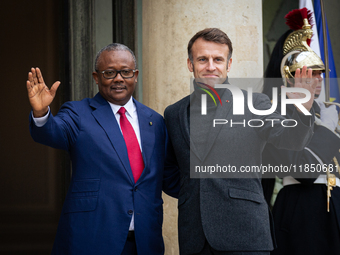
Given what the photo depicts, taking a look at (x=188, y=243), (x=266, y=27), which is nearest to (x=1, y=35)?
(x=188, y=243)

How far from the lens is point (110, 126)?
8.89ft

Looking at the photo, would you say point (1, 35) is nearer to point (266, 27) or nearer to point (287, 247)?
point (287, 247)

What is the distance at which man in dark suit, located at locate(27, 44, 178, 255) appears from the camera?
8.17 feet

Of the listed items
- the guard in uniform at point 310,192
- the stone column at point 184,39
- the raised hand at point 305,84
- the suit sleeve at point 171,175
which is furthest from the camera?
the stone column at point 184,39

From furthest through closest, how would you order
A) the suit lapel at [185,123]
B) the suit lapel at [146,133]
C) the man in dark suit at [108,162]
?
the suit lapel at [146,133] → the suit lapel at [185,123] → the man in dark suit at [108,162]

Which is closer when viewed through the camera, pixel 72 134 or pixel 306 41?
→ pixel 72 134

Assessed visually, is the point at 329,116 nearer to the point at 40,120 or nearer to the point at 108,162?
the point at 108,162

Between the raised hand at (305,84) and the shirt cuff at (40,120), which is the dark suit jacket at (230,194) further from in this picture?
the shirt cuff at (40,120)

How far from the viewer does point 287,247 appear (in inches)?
129

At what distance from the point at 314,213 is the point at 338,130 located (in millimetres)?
760

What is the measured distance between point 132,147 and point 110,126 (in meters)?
0.20

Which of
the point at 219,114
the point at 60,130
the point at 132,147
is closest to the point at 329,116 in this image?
the point at 219,114

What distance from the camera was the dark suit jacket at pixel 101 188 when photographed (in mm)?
2500

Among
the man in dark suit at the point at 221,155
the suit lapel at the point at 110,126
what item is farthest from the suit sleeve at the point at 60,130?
the man in dark suit at the point at 221,155
